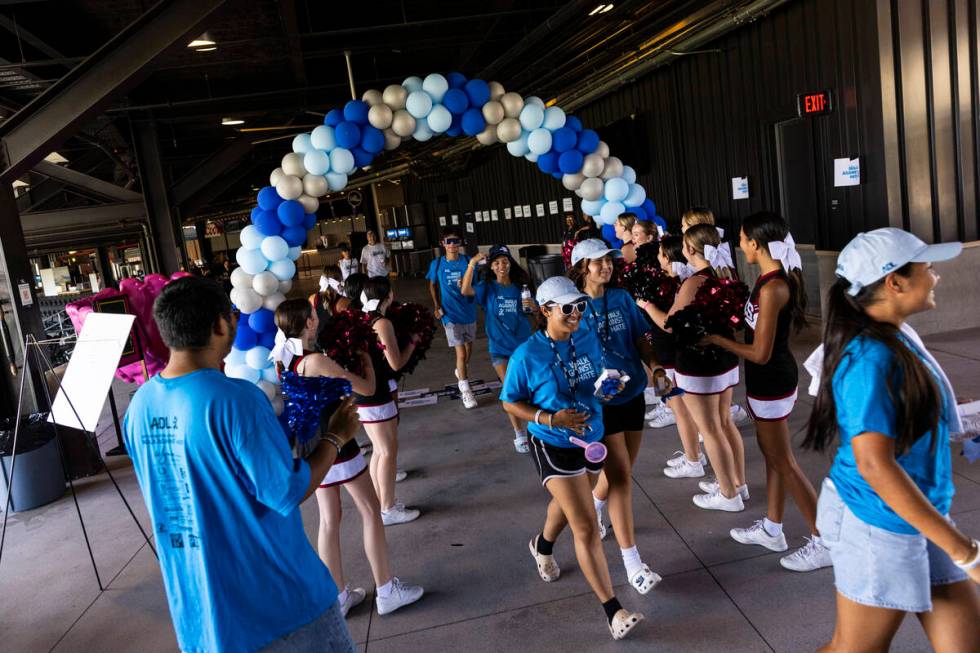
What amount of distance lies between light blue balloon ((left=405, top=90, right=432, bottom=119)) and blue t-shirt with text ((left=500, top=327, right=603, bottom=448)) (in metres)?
4.21

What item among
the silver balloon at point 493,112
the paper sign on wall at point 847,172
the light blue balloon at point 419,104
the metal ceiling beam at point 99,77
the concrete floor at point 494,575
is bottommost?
the concrete floor at point 494,575

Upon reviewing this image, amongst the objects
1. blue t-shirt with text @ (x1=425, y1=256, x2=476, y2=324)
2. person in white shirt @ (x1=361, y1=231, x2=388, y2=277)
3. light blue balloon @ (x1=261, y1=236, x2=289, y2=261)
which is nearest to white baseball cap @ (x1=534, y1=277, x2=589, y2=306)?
light blue balloon @ (x1=261, y1=236, x2=289, y2=261)

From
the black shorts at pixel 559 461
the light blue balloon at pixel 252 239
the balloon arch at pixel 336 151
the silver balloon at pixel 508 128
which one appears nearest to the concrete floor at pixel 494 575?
the black shorts at pixel 559 461

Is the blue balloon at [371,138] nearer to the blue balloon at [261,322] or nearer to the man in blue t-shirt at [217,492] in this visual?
the blue balloon at [261,322]

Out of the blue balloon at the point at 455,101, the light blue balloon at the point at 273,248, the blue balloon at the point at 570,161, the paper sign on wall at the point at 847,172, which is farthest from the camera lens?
the paper sign on wall at the point at 847,172

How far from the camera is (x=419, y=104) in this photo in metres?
7.01

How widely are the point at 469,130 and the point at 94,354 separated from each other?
410cm

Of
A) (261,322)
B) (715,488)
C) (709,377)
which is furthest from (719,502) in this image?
(261,322)

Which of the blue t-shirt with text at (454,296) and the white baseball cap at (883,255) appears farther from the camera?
the blue t-shirt with text at (454,296)

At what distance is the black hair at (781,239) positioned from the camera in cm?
375

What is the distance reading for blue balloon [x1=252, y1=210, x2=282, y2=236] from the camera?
6945mm

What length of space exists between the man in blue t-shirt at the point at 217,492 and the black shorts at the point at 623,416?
2007mm

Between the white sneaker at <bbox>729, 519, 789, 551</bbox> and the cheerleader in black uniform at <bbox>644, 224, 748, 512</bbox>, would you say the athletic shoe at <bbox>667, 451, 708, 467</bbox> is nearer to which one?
the cheerleader in black uniform at <bbox>644, 224, 748, 512</bbox>

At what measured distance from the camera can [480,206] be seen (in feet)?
77.7
